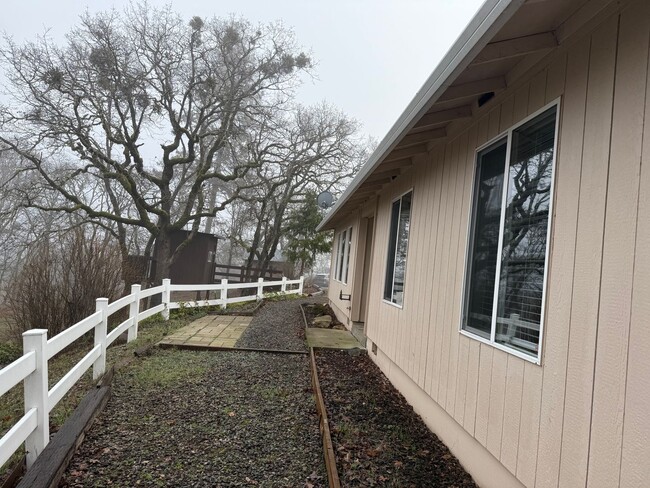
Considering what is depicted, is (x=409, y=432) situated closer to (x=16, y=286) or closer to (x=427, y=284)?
(x=427, y=284)

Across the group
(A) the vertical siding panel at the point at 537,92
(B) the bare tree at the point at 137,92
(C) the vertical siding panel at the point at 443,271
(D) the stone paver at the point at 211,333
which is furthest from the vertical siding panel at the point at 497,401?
(B) the bare tree at the point at 137,92

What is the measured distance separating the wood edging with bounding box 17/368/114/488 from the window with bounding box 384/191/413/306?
3.33m

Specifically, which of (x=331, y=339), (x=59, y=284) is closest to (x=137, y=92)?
(x=59, y=284)

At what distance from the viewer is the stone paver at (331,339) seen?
6.78m

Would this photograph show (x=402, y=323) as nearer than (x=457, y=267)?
No

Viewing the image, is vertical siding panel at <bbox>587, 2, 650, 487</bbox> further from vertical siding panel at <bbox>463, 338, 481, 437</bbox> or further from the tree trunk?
the tree trunk

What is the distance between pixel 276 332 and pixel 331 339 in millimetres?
1349

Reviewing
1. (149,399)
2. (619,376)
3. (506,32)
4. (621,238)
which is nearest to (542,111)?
(506,32)

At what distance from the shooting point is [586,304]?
75.5 inches

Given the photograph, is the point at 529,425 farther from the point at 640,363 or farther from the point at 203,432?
the point at 203,432

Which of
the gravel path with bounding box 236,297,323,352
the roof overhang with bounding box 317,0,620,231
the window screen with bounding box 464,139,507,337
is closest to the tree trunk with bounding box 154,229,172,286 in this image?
the gravel path with bounding box 236,297,323,352

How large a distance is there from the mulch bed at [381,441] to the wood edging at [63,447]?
182cm

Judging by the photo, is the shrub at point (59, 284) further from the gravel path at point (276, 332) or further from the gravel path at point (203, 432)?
the gravel path at point (203, 432)

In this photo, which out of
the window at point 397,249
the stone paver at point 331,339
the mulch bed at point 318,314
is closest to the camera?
the window at point 397,249
